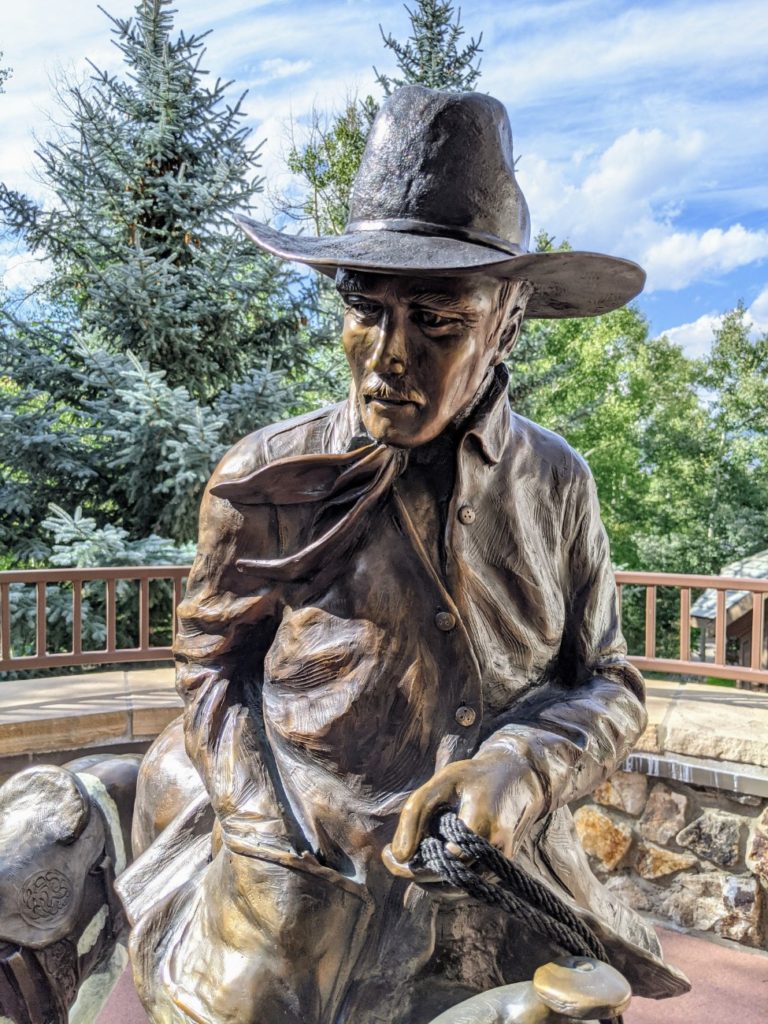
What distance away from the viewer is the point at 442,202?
1.15 m

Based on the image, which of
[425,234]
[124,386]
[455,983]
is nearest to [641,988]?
[455,983]

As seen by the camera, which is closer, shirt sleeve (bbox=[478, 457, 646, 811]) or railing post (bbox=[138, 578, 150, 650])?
shirt sleeve (bbox=[478, 457, 646, 811])

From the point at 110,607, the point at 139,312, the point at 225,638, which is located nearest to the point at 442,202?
the point at 225,638

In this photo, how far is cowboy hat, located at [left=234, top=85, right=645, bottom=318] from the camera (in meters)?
1.12

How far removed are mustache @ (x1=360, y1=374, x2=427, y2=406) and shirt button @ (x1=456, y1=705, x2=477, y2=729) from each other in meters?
0.42

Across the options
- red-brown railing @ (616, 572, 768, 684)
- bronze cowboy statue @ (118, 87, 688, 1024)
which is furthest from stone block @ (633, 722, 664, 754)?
bronze cowboy statue @ (118, 87, 688, 1024)

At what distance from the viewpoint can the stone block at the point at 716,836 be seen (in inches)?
133

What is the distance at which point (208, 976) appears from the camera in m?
1.16

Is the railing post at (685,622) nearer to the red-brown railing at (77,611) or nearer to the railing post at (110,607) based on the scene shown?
the red-brown railing at (77,611)

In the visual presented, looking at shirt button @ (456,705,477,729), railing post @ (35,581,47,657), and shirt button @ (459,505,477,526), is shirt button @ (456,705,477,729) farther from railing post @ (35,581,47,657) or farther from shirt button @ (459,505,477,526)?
railing post @ (35,581,47,657)

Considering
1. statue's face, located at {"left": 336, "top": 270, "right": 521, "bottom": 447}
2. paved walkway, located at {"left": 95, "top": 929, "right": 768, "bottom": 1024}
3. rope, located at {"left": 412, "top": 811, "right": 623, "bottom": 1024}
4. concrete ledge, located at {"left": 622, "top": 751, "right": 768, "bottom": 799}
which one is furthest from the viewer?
concrete ledge, located at {"left": 622, "top": 751, "right": 768, "bottom": 799}

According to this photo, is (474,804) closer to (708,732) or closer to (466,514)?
(466,514)

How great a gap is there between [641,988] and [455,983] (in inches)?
13.4

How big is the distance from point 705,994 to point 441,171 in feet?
9.24
